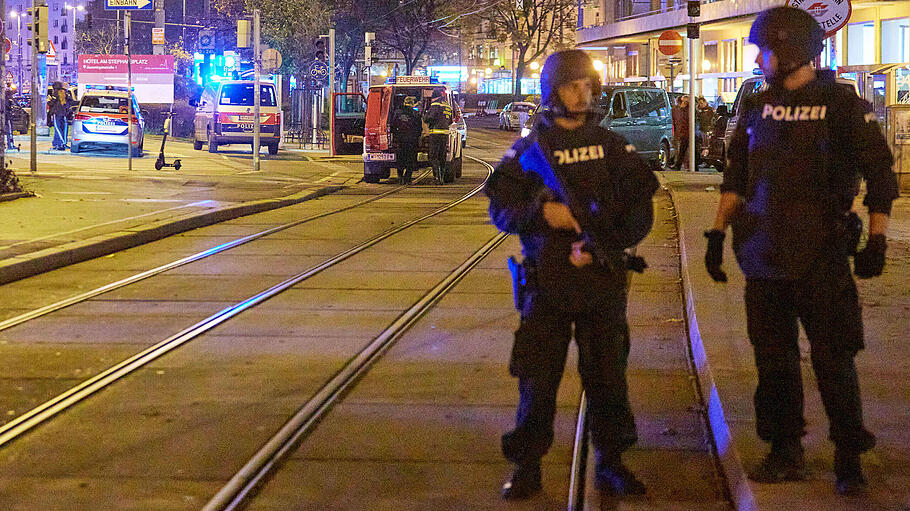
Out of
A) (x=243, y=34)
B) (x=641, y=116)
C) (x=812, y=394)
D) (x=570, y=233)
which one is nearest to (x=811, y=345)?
(x=570, y=233)

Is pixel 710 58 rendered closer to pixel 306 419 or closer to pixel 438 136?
pixel 438 136

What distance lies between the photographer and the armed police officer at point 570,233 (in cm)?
441

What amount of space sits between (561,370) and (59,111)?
106 feet

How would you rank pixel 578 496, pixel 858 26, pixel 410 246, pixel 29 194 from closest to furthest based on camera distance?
pixel 578 496 < pixel 410 246 < pixel 29 194 < pixel 858 26

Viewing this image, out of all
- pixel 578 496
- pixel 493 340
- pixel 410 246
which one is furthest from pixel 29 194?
pixel 578 496

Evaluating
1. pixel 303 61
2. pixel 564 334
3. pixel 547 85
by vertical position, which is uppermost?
pixel 303 61

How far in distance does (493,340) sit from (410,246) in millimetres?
5531

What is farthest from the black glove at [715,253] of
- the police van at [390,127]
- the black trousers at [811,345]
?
the police van at [390,127]

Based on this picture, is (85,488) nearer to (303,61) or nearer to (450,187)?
(450,187)

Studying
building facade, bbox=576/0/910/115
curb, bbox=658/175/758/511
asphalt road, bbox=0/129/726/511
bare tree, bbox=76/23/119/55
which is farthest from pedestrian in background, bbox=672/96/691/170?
bare tree, bbox=76/23/119/55

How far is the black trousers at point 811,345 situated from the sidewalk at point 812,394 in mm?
197

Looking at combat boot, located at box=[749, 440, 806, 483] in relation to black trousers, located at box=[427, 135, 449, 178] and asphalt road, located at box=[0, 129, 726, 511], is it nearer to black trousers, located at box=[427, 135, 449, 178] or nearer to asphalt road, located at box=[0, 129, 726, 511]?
asphalt road, located at box=[0, 129, 726, 511]

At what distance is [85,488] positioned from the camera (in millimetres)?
4910

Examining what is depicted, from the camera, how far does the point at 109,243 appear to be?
13.0 m
